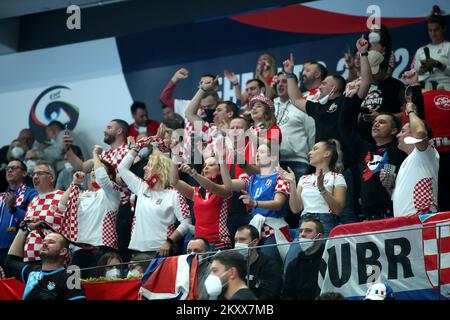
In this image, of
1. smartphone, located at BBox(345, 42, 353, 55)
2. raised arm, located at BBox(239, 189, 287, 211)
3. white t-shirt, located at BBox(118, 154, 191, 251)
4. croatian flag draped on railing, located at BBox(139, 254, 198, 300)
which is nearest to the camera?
croatian flag draped on railing, located at BBox(139, 254, 198, 300)

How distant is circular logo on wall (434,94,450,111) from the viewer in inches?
354

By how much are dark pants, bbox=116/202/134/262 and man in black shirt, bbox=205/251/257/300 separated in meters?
3.35

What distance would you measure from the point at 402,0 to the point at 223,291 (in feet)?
21.0

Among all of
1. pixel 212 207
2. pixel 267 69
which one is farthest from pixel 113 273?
pixel 267 69

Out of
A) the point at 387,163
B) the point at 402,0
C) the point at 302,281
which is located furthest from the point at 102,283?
the point at 402,0

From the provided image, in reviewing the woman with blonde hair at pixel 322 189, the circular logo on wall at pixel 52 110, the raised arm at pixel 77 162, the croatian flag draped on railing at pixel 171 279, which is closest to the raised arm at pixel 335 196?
the woman with blonde hair at pixel 322 189

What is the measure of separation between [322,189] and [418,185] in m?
0.85

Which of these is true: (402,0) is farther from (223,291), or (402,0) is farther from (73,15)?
(223,291)

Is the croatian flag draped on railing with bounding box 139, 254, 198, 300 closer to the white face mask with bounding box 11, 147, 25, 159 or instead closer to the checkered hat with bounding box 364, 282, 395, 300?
the checkered hat with bounding box 364, 282, 395, 300

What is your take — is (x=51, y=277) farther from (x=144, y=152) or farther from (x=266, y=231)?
(x=144, y=152)

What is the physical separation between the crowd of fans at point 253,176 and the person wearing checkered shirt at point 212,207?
0.04ft

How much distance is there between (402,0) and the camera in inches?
470

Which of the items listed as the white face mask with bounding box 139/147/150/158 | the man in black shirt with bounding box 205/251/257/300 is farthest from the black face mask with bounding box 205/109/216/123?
the man in black shirt with bounding box 205/251/257/300

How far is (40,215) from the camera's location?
1005 cm
